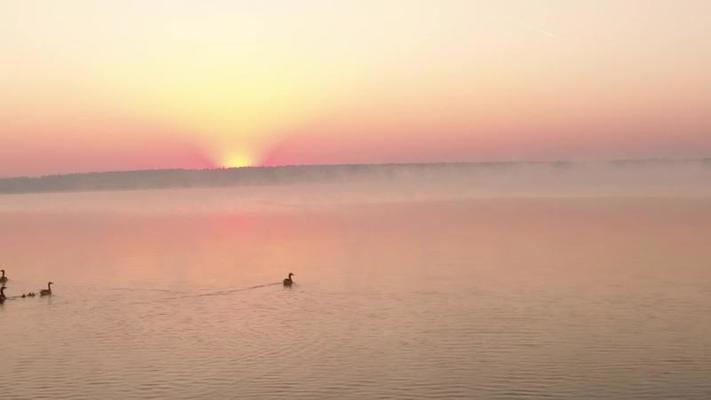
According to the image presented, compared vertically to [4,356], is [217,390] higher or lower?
lower

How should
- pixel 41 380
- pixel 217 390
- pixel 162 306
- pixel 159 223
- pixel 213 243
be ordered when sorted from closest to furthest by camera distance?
1. pixel 217 390
2. pixel 41 380
3. pixel 162 306
4. pixel 213 243
5. pixel 159 223

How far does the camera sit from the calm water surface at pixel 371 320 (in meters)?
26.0

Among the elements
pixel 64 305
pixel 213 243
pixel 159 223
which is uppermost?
pixel 159 223

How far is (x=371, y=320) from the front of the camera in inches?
1393

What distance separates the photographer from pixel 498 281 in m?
45.7

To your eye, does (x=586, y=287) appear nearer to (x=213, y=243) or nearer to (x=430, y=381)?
(x=430, y=381)

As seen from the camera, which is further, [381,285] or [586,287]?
[381,285]

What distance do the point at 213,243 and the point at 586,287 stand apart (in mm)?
42823

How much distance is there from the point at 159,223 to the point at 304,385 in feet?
291

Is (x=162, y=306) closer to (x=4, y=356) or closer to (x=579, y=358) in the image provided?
(x=4, y=356)

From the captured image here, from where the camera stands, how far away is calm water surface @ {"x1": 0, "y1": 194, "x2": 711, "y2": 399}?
25953 millimetres

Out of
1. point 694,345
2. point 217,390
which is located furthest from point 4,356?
point 694,345

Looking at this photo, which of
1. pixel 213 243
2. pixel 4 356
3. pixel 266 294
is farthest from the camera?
pixel 213 243

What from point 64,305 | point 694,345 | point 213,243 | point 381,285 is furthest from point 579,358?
point 213,243
